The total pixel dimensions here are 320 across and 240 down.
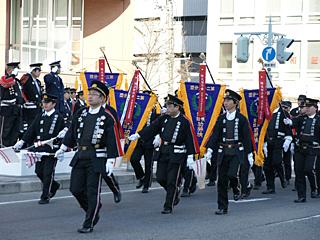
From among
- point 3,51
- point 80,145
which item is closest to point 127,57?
point 3,51

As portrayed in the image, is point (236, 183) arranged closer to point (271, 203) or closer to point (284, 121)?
point (271, 203)

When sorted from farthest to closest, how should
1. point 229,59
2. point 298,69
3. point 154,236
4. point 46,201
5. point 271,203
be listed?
point 229,59 < point 298,69 < point 271,203 < point 46,201 < point 154,236

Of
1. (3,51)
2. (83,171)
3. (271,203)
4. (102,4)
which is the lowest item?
(271,203)

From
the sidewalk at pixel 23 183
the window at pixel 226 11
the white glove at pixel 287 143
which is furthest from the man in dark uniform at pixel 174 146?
the window at pixel 226 11

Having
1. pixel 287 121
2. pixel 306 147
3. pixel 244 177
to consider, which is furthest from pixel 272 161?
pixel 244 177

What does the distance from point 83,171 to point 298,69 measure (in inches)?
1468

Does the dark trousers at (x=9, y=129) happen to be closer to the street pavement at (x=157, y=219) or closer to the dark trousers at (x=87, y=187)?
the street pavement at (x=157, y=219)

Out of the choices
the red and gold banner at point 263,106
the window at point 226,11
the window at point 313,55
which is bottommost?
the red and gold banner at point 263,106

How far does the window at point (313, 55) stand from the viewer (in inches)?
1751

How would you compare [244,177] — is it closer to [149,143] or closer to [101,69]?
[149,143]

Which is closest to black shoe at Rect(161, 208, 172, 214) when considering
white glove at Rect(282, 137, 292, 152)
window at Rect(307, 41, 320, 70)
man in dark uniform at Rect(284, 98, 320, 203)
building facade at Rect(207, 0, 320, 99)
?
man in dark uniform at Rect(284, 98, 320, 203)

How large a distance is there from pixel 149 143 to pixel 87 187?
16.0 ft

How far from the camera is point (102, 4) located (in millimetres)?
29125

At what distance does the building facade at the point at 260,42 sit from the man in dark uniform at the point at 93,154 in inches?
1359
